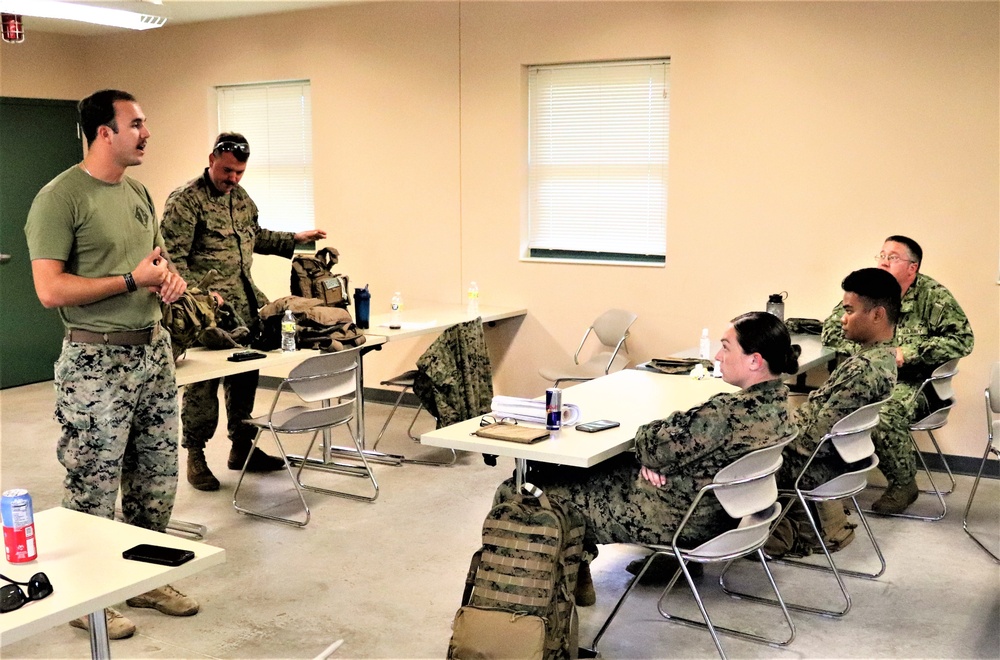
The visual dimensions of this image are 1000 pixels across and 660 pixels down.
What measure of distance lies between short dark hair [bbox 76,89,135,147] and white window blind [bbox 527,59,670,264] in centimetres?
389

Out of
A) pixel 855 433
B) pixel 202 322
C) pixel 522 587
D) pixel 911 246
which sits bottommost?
pixel 522 587

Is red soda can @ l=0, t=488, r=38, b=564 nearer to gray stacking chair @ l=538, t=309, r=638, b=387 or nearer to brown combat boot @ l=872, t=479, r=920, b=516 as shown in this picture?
brown combat boot @ l=872, t=479, r=920, b=516

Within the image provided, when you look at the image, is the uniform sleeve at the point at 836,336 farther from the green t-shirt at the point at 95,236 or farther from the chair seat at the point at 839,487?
the green t-shirt at the point at 95,236

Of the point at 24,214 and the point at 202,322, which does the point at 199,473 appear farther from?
the point at 24,214

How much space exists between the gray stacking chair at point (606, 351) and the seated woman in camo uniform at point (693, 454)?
2.94 m

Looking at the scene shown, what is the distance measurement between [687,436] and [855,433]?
3.52 feet

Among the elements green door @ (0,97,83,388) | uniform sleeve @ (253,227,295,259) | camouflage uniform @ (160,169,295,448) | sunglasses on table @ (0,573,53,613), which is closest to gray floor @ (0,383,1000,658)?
camouflage uniform @ (160,169,295,448)

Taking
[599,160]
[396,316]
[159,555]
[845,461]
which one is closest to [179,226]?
[396,316]

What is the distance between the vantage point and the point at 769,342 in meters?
3.31

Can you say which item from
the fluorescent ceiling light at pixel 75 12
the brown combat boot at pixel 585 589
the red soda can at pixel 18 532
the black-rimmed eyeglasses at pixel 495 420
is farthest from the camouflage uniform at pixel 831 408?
the fluorescent ceiling light at pixel 75 12

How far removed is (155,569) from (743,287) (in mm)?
4781

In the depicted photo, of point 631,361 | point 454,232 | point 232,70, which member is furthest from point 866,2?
point 232,70

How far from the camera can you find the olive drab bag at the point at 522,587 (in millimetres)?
3129

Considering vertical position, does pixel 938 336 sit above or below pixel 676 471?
above
